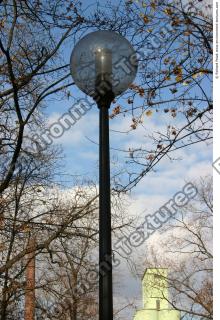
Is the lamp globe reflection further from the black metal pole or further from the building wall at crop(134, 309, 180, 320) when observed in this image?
the building wall at crop(134, 309, 180, 320)

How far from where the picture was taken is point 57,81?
994 cm

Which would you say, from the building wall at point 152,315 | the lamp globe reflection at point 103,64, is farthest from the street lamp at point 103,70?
the building wall at point 152,315

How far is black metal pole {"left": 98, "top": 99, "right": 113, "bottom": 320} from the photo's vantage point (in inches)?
134

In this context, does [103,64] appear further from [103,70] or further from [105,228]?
[105,228]

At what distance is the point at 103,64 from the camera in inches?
155

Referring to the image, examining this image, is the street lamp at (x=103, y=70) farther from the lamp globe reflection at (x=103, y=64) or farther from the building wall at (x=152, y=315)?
the building wall at (x=152, y=315)

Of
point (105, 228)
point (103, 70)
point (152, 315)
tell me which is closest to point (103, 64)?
point (103, 70)

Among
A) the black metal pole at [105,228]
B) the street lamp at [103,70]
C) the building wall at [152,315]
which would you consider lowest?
the building wall at [152,315]

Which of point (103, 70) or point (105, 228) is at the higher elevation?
point (103, 70)

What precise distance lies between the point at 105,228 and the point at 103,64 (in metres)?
1.31

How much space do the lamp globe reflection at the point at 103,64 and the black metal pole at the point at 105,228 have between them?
0.14m

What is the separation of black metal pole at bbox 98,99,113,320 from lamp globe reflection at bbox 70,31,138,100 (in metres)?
0.14

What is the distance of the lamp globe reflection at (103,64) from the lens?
13.0 ft

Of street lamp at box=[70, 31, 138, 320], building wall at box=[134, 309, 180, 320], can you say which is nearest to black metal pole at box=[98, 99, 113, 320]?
street lamp at box=[70, 31, 138, 320]
